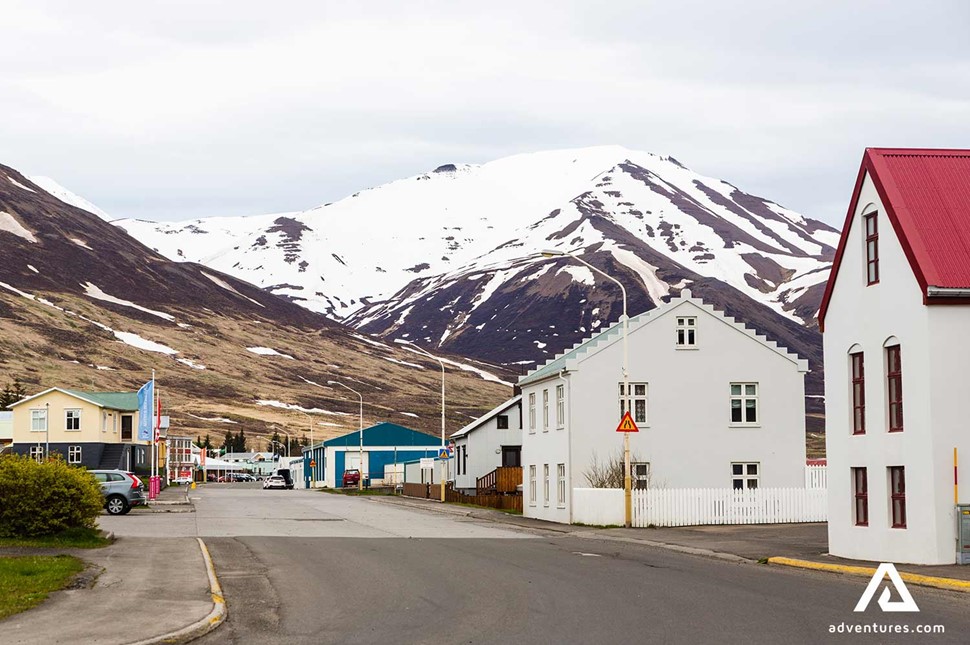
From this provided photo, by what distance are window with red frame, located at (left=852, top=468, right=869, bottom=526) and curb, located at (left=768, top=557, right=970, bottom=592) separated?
1.86 metres

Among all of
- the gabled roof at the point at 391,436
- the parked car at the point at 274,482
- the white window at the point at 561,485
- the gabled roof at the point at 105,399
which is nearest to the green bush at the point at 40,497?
the white window at the point at 561,485

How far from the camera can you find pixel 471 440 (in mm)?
84688

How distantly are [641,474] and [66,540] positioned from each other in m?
24.4

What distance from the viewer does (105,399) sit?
114 metres

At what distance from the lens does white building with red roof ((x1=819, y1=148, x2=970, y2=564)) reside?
77.9 feet

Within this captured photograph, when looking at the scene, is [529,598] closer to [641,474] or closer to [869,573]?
[869,573]

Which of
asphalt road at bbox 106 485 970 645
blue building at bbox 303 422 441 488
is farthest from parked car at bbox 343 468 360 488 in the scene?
asphalt road at bbox 106 485 970 645

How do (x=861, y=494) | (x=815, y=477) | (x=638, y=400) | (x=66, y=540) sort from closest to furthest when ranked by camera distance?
(x=861, y=494), (x=66, y=540), (x=638, y=400), (x=815, y=477)

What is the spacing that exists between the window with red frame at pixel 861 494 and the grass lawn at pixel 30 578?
616 inches

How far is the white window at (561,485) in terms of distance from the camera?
1864 inches

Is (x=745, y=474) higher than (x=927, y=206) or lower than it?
lower

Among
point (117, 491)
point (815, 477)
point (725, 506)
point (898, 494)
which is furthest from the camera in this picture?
point (815, 477)

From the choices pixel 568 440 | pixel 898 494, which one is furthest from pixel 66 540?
pixel 568 440

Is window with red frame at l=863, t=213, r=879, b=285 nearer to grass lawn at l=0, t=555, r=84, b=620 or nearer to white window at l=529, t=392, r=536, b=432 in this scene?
grass lawn at l=0, t=555, r=84, b=620
